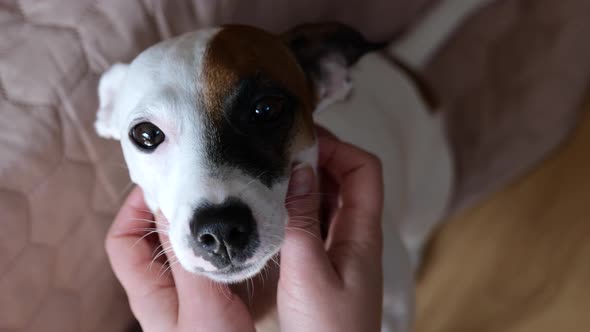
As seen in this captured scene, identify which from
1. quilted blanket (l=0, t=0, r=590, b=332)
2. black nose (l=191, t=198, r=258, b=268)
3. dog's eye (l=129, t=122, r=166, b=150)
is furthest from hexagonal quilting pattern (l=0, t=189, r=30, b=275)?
black nose (l=191, t=198, r=258, b=268)

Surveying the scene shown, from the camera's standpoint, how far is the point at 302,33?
107cm

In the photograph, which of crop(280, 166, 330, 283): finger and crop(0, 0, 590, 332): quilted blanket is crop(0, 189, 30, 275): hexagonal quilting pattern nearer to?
crop(0, 0, 590, 332): quilted blanket

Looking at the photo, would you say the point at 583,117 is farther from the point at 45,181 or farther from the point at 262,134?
the point at 45,181

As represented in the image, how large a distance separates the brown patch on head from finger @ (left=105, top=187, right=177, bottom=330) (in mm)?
278

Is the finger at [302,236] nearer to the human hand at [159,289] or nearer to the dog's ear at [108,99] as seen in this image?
the human hand at [159,289]

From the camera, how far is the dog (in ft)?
2.50

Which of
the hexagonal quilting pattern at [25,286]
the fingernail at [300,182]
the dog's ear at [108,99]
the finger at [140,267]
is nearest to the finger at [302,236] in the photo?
the fingernail at [300,182]

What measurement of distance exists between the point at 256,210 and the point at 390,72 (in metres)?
0.79

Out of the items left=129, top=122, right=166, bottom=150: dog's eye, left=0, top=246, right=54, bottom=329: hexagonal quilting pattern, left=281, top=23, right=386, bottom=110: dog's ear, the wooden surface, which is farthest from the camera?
the wooden surface

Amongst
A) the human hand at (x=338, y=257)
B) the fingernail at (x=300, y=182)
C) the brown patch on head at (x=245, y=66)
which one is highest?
the brown patch on head at (x=245, y=66)

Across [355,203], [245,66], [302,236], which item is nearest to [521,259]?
[355,203]

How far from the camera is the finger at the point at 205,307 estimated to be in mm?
820

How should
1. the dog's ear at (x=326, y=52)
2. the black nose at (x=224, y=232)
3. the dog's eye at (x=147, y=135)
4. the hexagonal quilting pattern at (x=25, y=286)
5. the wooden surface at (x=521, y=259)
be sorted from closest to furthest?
the black nose at (x=224, y=232) → the dog's eye at (x=147, y=135) → the hexagonal quilting pattern at (x=25, y=286) → the dog's ear at (x=326, y=52) → the wooden surface at (x=521, y=259)

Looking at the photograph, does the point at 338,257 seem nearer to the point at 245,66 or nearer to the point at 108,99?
the point at 245,66
